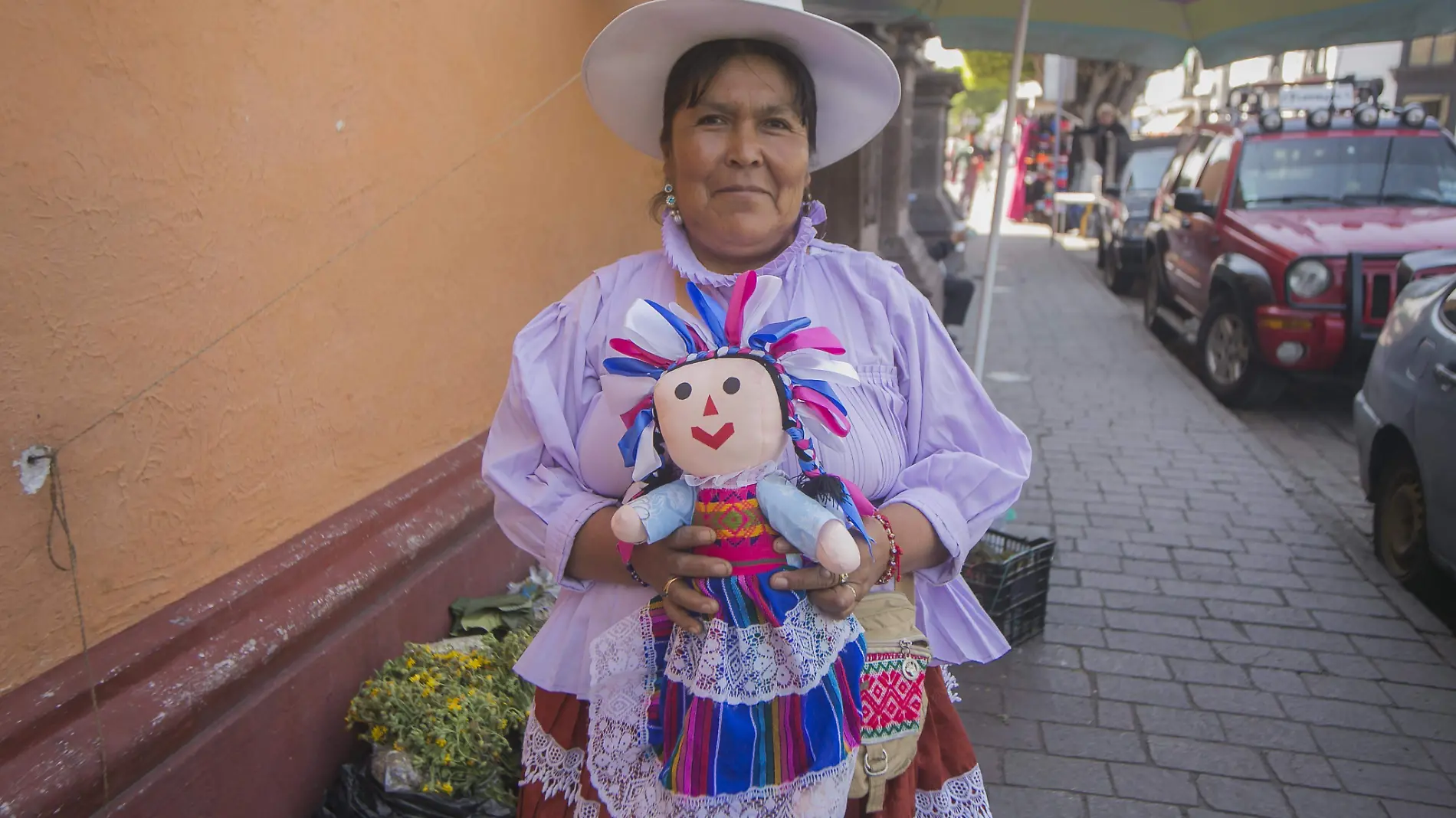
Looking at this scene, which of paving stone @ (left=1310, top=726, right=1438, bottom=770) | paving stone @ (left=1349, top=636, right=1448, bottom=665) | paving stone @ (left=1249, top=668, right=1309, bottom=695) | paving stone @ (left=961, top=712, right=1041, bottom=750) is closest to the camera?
paving stone @ (left=1310, top=726, right=1438, bottom=770)

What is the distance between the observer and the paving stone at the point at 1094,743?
3217 millimetres

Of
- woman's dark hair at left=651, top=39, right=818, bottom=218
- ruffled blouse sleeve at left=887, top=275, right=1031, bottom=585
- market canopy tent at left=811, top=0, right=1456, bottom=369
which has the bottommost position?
ruffled blouse sleeve at left=887, top=275, right=1031, bottom=585

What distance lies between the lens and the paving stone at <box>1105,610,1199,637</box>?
4.02 meters

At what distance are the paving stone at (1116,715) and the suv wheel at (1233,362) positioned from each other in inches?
180

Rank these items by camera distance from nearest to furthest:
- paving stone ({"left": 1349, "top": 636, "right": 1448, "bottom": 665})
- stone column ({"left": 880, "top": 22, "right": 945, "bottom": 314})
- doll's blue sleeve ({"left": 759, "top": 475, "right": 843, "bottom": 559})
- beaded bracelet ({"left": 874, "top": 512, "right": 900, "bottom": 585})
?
1. doll's blue sleeve ({"left": 759, "top": 475, "right": 843, "bottom": 559})
2. beaded bracelet ({"left": 874, "top": 512, "right": 900, "bottom": 585})
3. paving stone ({"left": 1349, "top": 636, "right": 1448, "bottom": 665})
4. stone column ({"left": 880, "top": 22, "right": 945, "bottom": 314})

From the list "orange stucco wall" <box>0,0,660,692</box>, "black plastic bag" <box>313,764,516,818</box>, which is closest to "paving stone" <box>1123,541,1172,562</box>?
"orange stucco wall" <box>0,0,660,692</box>

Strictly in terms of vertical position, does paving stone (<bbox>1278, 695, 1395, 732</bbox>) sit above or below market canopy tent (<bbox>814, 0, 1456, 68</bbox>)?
below

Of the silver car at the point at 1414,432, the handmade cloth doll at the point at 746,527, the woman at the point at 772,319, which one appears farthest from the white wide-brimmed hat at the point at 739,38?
the silver car at the point at 1414,432

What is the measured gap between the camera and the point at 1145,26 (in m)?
5.04

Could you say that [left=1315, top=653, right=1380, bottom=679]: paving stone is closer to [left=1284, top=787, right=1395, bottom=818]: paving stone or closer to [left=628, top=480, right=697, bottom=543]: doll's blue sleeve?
[left=1284, top=787, right=1395, bottom=818]: paving stone

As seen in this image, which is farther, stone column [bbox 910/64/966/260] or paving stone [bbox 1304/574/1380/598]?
stone column [bbox 910/64/966/260]

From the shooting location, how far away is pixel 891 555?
1547 millimetres

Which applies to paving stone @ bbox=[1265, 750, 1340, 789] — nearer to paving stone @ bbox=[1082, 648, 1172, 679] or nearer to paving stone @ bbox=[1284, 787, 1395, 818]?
paving stone @ bbox=[1284, 787, 1395, 818]

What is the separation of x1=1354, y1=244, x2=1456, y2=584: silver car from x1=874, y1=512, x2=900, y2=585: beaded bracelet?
3.37 metres
